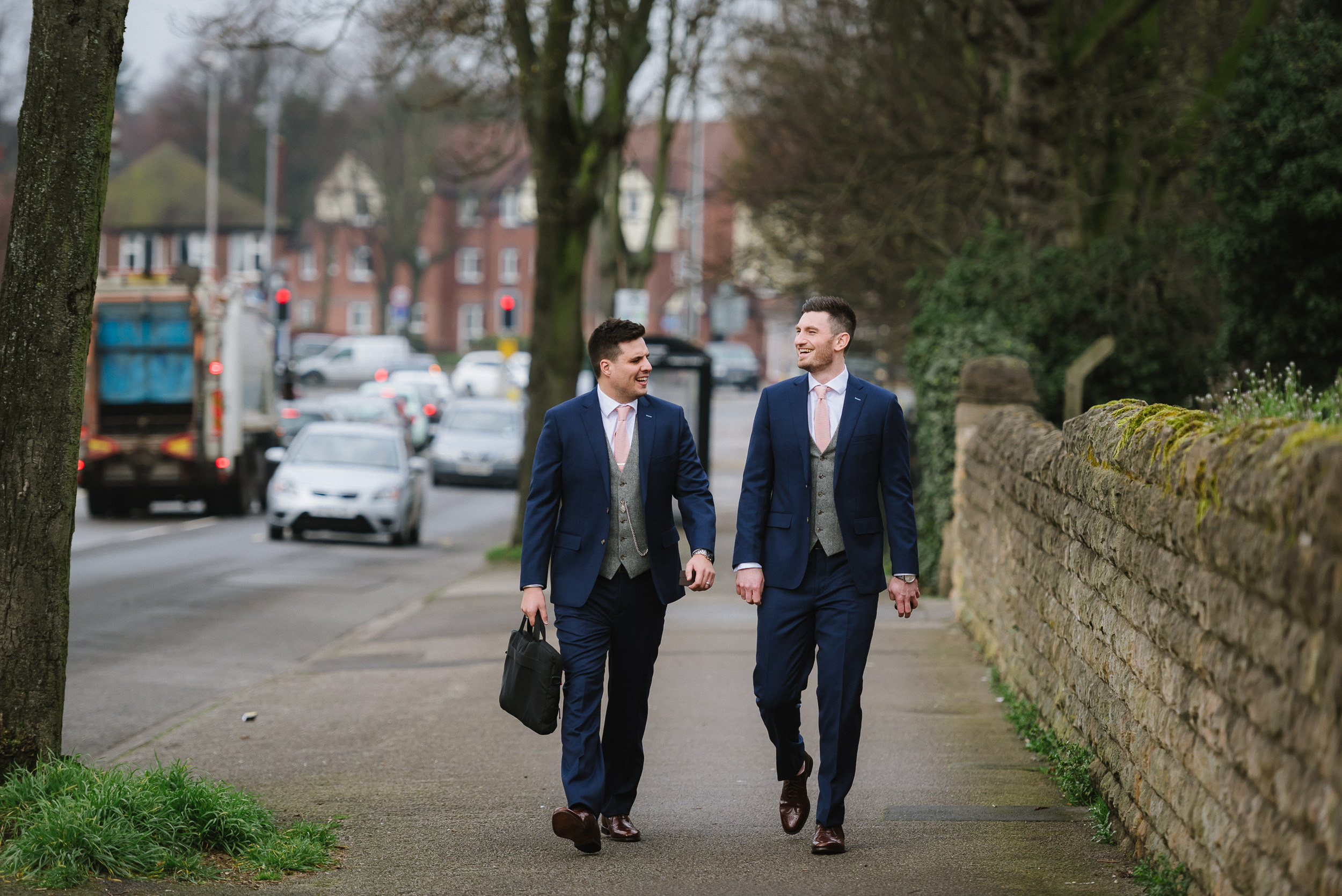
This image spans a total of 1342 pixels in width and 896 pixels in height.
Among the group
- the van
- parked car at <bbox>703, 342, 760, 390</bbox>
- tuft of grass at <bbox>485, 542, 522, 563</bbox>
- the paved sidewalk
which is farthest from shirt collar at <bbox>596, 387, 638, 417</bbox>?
parked car at <bbox>703, 342, 760, 390</bbox>

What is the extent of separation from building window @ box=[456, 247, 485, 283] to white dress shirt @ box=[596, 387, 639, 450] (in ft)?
296

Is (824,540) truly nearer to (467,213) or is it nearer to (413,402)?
(413,402)

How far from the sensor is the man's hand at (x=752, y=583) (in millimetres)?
5777

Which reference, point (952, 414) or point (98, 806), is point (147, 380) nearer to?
point (952, 414)

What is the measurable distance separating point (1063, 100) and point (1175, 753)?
12.9m

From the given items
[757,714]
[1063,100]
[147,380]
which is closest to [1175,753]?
[757,714]

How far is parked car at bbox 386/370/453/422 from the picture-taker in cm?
4781

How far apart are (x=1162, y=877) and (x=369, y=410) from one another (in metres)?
31.6

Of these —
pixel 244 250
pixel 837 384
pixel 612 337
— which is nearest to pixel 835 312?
pixel 837 384

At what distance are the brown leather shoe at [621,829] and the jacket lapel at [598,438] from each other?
121 centimetres

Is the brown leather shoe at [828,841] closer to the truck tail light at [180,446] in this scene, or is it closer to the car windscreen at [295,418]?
the truck tail light at [180,446]

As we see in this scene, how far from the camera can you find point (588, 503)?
5.88m

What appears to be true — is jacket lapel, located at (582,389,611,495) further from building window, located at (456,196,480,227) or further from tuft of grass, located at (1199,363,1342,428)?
building window, located at (456,196,480,227)

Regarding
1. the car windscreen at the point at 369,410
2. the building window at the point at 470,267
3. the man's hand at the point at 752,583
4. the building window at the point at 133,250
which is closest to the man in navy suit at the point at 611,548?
the man's hand at the point at 752,583
